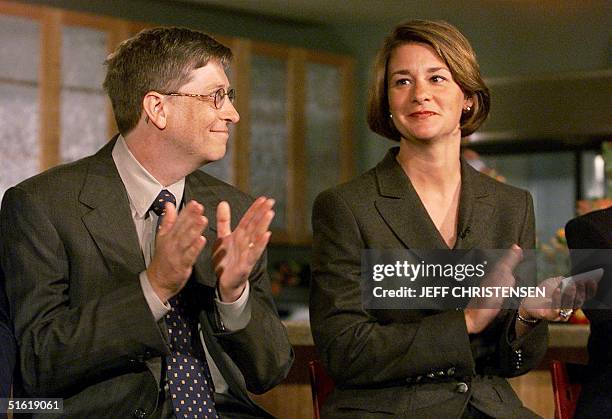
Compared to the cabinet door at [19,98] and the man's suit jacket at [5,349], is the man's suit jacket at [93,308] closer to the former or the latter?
the man's suit jacket at [5,349]

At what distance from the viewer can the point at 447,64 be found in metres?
1.83

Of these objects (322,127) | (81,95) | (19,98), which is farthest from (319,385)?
(322,127)

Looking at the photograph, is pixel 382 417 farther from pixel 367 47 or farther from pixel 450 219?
pixel 367 47

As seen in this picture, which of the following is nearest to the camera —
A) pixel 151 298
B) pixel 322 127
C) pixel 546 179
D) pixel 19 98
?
pixel 151 298

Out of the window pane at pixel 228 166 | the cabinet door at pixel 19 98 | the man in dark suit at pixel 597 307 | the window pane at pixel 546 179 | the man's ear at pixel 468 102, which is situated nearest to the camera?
the man in dark suit at pixel 597 307

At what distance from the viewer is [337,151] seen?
241 inches

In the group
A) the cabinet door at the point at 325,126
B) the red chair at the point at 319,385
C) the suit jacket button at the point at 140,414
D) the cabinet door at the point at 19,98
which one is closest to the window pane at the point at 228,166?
the cabinet door at the point at 325,126

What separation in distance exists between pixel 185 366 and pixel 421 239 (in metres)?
0.45

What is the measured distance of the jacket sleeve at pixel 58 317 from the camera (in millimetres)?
1560

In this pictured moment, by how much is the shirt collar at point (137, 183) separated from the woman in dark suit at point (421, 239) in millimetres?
287

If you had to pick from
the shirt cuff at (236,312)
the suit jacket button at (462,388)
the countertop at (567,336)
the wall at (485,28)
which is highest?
the wall at (485,28)

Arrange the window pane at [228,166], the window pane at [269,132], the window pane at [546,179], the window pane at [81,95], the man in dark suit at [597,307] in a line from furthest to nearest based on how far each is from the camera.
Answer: the window pane at [269,132]
the window pane at [228,166]
the window pane at [546,179]
the window pane at [81,95]
the man in dark suit at [597,307]

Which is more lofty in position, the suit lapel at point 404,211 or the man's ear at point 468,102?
Result: the man's ear at point 468,102

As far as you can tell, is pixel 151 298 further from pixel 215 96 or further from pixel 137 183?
pixel 215 96
